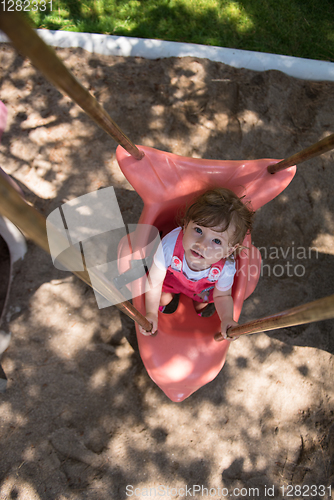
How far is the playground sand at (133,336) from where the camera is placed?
156cm

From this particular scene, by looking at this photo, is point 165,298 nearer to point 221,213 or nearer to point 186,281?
point 186,281

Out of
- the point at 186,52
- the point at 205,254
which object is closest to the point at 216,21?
the point at 186,52

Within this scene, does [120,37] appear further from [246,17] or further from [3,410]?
[3,410]

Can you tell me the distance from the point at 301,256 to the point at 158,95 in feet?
4.67

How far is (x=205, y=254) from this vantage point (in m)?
1.31

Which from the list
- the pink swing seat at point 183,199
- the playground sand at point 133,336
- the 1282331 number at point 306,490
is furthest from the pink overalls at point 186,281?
the 1282331 number at point 306,490

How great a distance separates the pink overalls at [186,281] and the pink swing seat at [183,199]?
125mm

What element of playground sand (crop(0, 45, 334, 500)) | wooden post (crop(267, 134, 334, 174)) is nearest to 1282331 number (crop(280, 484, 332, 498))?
playground sand (crop(0, 45, 334, 500))

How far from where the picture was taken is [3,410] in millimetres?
1580

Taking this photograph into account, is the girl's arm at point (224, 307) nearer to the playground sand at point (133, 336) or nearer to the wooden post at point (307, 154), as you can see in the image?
the playground sand at point (133, 336)

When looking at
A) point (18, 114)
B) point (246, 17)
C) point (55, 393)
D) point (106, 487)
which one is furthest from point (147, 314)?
point (246, 17)

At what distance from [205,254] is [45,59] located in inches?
34.1

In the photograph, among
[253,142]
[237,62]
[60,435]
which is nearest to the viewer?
[60,435]

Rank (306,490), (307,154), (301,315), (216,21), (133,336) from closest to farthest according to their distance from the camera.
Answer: (301,315) < (307,154) < (306,490) < (133,336) < (216,21)
